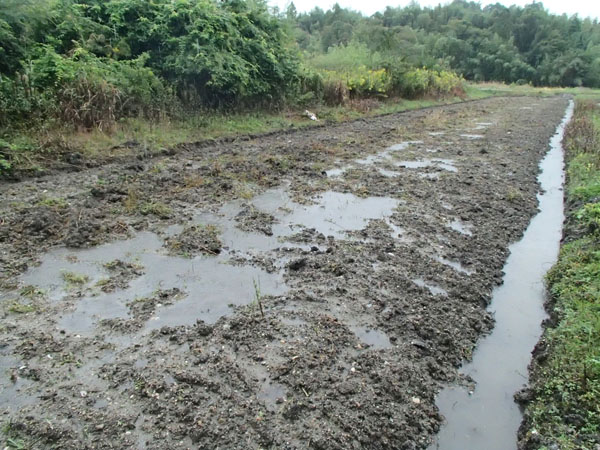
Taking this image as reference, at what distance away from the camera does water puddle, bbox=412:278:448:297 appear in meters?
3.92

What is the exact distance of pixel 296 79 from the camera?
508 inches

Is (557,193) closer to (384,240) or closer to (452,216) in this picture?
(452,216)

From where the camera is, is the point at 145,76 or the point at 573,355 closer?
the point at 573,355

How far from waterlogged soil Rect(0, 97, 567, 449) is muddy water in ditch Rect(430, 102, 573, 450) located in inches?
4.6

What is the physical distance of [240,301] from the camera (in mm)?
3645

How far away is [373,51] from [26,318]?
828 inches

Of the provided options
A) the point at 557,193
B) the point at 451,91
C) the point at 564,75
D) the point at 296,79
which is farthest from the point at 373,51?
the point at 564,75

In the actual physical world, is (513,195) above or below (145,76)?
below

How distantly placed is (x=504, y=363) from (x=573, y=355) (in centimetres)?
47

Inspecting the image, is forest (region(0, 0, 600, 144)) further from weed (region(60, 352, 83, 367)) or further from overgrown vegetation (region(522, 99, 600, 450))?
overgrown vegetation (region(522, 99, 600, 450))

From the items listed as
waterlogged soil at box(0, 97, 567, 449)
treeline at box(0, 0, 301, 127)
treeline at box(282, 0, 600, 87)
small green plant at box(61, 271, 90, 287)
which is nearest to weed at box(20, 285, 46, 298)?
waterlogged soil at box(0, 97, 567, 449)

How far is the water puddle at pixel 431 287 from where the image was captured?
3918 millimetres

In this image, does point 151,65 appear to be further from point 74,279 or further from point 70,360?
point 70,360

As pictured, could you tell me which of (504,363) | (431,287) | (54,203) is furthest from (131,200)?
(504,363)
